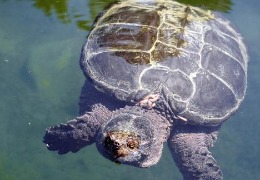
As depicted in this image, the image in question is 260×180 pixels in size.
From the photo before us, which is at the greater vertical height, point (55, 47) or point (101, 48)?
point (101, 48)

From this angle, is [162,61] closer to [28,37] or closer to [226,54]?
[226,54]

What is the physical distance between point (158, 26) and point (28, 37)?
2.28 meters

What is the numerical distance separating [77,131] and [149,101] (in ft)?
2.74

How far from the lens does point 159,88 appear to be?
421cm

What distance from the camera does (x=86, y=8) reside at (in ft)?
20.4

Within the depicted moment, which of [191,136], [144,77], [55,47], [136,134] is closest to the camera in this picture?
[136,134]

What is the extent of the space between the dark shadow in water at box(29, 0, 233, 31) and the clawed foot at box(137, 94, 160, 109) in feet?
7.03

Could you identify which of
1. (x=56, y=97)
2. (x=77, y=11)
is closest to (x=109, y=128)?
(x=56, y=97)

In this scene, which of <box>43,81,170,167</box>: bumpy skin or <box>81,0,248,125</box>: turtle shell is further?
<box>81,0,248,125</box>: turtle shell

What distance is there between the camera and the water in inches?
194

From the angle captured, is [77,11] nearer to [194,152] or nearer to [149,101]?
[149,101]

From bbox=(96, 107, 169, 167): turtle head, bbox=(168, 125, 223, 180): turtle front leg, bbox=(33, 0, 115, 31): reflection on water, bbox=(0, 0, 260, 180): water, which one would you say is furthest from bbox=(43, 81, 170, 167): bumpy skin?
bbox=(33, 0, 115, 31): reflection on water

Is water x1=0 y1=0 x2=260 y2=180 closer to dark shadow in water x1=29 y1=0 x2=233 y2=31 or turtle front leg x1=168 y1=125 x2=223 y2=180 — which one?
dark shadow in water x1=29 y1=0 x2=233 y2=31

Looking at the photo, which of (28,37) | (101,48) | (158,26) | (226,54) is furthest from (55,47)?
(226,54)
